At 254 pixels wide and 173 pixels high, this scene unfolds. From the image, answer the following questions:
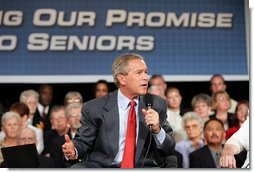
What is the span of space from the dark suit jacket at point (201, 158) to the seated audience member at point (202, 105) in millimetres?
539

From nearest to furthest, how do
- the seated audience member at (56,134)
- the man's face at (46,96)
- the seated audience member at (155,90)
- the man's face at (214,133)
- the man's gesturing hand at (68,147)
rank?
1. the man's gesturing hand at (68,147)
2. the seated audience member at (56,134)
3. the man's face at (214,133)
4. the seated audience member at (155,90)
5. the man's face at (46,96)

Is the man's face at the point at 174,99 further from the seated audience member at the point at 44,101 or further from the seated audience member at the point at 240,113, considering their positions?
the seated audience member at the point at 44,101

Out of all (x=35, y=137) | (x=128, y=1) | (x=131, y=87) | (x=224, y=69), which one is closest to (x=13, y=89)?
(x=35, y=137)

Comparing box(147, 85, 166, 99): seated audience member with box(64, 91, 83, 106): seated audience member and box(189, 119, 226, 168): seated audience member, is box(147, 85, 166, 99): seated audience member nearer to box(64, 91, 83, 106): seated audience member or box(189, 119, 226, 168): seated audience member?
box(189, 119, 226, 168): seated audience member

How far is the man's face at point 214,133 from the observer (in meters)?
5.50

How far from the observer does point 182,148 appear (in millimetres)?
5641

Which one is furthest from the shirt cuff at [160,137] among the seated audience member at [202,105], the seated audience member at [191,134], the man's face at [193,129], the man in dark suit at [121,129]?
the seated audience member at [202,105]

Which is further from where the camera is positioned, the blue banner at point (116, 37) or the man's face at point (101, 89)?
the blue banner at point (116, 37)

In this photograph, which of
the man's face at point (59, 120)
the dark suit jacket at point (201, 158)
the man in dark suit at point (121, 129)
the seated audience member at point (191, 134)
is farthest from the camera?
the man's face at point (59, 120)

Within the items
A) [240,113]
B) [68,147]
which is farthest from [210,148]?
[68,147]

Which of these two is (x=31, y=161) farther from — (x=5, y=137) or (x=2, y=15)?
(x=2, y=15)

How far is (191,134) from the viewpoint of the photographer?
18.8 ft

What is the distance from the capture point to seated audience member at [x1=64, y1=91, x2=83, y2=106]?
5.94 m

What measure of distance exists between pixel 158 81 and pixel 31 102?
1315mm
